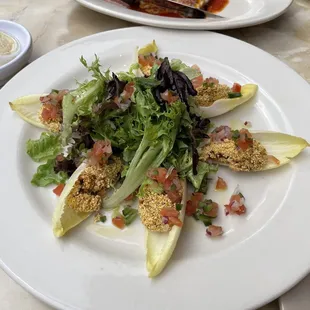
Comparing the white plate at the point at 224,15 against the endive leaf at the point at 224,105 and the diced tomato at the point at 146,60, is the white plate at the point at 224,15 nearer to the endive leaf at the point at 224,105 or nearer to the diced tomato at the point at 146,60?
the diced tomato at the point at 146,60

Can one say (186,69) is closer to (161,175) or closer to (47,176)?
(161,175)

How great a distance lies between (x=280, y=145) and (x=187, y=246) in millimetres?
558

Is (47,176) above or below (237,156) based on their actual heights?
below

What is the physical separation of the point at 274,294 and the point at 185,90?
871 millimetres

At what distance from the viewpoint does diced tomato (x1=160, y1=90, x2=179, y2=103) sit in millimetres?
1697

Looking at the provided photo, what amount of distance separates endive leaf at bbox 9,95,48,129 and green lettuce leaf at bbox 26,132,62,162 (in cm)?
10

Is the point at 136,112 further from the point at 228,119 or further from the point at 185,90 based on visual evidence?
the point at 228,119

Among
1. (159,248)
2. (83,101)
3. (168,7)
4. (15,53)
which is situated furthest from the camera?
(168,7)

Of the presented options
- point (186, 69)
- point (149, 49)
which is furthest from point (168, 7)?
point (186, 69)

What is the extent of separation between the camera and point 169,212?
148 centimetres

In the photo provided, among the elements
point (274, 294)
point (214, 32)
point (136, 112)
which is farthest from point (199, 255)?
point (214, 32)

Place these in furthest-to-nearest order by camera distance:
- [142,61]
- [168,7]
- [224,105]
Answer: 1. [168,7]
2. [142,61]
3. [224,105]

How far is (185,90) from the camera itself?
1769mm

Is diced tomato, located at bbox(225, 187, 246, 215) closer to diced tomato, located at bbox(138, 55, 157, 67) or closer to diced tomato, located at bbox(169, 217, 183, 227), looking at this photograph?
diced tomato, located at bbox(169, 217, 183, 227)
